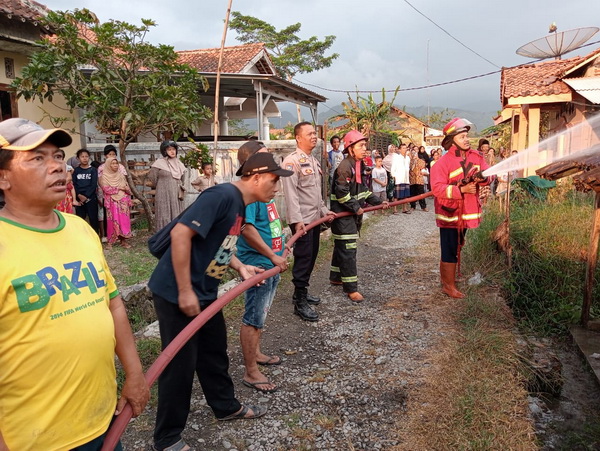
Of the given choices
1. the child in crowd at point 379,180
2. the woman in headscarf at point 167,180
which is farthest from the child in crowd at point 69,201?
the child in crowd at point 379,180

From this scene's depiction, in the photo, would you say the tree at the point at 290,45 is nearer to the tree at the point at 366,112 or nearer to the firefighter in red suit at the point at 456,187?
the tree at the point at 366,112

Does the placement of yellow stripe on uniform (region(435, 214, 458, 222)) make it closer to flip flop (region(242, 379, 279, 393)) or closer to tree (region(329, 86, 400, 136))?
flip flop (region(242, 379, 279, 393))

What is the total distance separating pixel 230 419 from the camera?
322 centimetres

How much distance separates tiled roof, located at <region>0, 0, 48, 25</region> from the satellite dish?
11.7m

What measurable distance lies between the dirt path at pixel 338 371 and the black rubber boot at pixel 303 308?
10 cm

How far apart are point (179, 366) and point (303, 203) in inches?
111

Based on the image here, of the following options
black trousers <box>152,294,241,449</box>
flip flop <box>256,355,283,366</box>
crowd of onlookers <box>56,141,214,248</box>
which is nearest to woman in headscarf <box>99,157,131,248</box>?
crowd of onlookers <box>56,141,214,248</box>

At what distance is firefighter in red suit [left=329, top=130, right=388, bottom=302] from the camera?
5.41 meters

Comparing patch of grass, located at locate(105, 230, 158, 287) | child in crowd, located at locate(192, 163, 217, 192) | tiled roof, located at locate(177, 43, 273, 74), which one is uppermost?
tiled roof, located at locate(177, 43, 273, 74)

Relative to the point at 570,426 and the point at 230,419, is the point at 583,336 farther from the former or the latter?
the point at 230,419

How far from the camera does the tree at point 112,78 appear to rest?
7430 millimetres

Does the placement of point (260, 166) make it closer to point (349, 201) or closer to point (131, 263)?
point (349, 201)

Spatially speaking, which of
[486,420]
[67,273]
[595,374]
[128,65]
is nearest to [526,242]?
[595,374]

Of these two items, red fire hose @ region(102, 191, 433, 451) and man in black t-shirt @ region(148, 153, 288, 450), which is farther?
man in black t-shirt @ region(148, 153, 288, 450)
